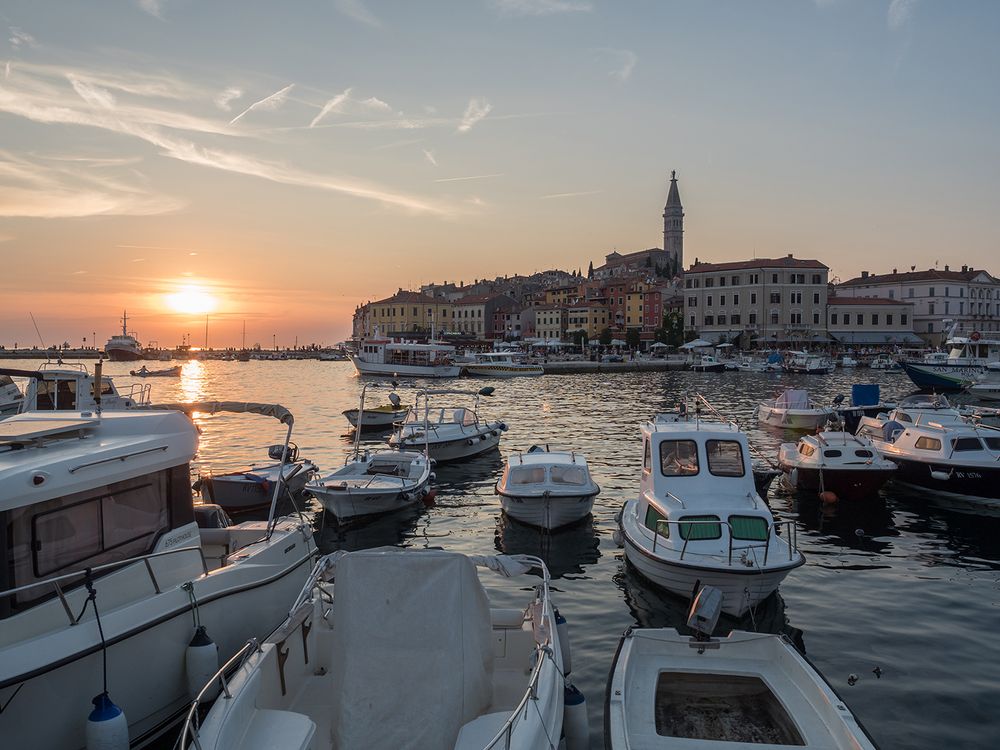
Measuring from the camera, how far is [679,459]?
15469 mm

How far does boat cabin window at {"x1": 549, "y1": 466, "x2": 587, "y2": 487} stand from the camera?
19438 millimetres

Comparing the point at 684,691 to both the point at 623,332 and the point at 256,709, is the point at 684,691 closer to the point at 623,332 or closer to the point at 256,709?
the point at 256,709

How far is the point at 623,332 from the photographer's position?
459ft

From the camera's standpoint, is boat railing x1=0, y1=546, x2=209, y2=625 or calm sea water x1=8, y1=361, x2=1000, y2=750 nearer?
boat railing x1=0, y1=546, x2=209, y2=625

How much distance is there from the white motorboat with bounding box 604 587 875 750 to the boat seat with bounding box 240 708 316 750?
3.00 metres

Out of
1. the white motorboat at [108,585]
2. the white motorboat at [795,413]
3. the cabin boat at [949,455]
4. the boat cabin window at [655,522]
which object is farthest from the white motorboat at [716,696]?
the white motorboat at [795,413]

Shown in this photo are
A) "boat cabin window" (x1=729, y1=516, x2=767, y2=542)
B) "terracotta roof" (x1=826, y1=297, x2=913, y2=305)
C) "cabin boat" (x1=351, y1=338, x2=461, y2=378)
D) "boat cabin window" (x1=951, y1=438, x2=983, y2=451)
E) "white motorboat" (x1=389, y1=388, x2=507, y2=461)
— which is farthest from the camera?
"terracotta roof" (x1=826, y1=297, x2=913, y2=305)

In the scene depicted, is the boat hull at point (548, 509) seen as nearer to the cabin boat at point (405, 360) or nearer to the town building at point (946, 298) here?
the cabin boat at point (405, 360)

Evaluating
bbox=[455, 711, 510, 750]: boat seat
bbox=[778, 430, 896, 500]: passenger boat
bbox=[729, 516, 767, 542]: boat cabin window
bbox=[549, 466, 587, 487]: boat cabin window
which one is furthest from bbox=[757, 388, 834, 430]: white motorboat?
bbox=[455, 711, 510, 750]: boat seat

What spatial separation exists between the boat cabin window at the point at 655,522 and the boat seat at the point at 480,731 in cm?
773

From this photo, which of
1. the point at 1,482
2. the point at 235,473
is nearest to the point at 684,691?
the point at 1,482

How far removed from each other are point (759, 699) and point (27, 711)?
778 centimetres

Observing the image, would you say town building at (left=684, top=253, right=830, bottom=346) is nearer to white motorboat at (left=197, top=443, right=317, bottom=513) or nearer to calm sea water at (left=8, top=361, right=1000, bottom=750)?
calm sea water at (left=8, top=361, right=1000, bottom=750)

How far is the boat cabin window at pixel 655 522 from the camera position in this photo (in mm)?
13891
